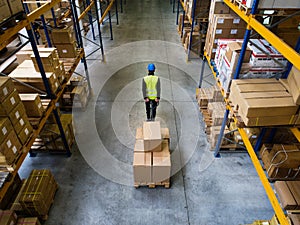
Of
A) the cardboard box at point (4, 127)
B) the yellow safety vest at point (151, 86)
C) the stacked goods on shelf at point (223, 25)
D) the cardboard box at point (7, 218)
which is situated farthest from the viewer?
the stacked goods on shelf at point (223, 25)

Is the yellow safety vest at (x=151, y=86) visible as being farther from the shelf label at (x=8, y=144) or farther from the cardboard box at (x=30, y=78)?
the shelf label at (x=8, y=144)

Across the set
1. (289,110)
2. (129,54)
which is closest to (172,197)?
(289,110)

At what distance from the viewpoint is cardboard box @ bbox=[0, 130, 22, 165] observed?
146 inches

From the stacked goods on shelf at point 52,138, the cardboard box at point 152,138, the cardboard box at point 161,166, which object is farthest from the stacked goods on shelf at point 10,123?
the cardboard box at point 161,166

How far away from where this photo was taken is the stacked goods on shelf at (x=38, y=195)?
4.55 meters

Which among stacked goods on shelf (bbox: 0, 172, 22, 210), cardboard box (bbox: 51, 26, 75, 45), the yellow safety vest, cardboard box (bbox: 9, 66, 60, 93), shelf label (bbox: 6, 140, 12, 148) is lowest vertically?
stacked goods on shelf (bbox: 0, 172, 22, 210)

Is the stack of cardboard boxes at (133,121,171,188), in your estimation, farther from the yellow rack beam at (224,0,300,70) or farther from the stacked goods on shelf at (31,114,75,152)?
the yellow rack beam at (224,0,300,70)

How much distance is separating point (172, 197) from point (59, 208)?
2.63 m

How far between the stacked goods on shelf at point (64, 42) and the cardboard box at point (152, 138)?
13.3 feet

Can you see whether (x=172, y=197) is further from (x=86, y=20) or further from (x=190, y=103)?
(x=86, y=20)

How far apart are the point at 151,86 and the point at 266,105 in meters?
3.01

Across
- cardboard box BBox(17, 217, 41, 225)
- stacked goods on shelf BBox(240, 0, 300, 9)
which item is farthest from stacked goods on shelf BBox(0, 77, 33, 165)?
stacked goods on shelf BBox(240, 0, 300, 9)

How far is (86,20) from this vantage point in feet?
50.1

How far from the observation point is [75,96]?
25.2 ft
